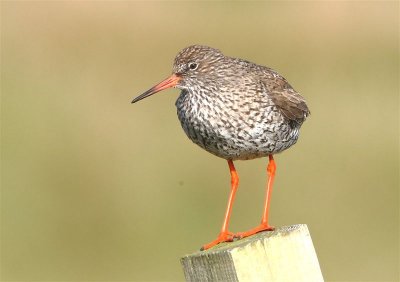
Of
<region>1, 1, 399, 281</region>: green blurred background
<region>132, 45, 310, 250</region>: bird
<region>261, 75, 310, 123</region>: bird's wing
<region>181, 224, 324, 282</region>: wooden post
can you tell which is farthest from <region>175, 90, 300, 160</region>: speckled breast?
<region>1, 1, 399, 281</region>: green blurred background

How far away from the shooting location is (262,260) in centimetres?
406

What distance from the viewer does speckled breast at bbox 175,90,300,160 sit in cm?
639

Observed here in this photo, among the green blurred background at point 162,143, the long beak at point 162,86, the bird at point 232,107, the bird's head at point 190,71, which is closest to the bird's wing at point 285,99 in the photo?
the bird at point 232,107

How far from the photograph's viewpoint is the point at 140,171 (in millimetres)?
10422

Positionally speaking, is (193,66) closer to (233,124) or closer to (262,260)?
(233,124)

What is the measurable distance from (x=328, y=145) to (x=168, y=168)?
1.86 m

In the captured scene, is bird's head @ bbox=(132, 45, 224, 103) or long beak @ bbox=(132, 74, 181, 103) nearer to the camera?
long beak @ bbox=(132, 74, 181, 103)

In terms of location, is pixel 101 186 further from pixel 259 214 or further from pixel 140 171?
pixel 259 214

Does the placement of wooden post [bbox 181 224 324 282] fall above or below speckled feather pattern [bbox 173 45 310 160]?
below

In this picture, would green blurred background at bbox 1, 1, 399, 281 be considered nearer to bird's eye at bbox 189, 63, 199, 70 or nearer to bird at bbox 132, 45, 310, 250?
bird at bbox 132, 45, 310, 250

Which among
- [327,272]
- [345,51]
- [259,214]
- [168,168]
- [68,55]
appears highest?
[68,55]

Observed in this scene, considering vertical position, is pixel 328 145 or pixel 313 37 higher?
pixel 313 37

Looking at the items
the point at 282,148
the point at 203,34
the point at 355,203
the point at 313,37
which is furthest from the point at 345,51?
the point at 282,148

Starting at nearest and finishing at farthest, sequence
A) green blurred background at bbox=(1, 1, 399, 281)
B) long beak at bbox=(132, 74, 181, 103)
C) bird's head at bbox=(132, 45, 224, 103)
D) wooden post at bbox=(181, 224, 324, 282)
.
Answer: wooden post at bbox=(181, 224, 324, 282) < long beak at bbox=(132, 74, 181, 103) < bird's head at bbox=(132, 45, 224, 103) < green blurred background at bbox=(1, 1, 399, 281)
